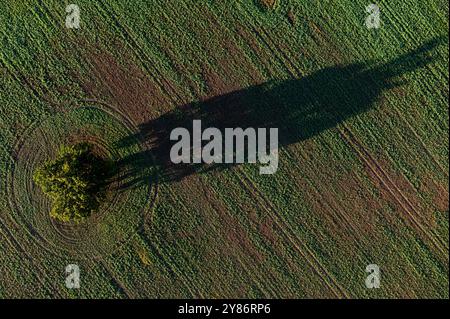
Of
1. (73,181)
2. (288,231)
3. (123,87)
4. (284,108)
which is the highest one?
(123,87)

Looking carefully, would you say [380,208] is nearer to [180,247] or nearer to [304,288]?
[304,288]

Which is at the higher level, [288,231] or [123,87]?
[123,87]

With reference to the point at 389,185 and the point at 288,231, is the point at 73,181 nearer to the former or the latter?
the point at 288,231

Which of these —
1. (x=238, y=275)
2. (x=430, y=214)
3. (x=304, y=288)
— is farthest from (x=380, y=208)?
(x=238, y=275)

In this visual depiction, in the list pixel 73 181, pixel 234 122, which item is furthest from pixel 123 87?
pixel 234 122

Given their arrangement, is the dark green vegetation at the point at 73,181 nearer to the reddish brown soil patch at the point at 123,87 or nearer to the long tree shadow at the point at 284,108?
the long tree shadow at the point at 284,108

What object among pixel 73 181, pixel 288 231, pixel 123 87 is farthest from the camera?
pixel 288 231

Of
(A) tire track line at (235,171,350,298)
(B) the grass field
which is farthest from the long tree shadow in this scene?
(A) tire track line at (235,171,350,298)
